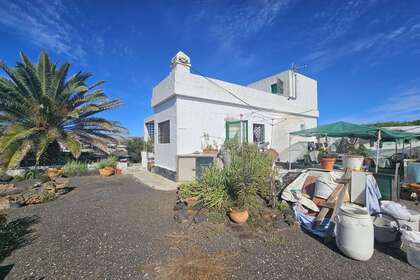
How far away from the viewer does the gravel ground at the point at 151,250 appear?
2.67m

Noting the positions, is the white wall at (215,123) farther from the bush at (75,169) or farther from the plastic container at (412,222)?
the plastic container at (412,222)

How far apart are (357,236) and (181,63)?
809 cm

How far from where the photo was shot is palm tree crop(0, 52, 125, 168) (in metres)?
8.39

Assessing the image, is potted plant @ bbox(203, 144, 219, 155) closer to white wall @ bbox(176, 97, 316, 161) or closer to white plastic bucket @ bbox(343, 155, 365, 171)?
white wall @ bbox(176, 97, 316, 161)

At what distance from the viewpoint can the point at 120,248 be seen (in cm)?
322

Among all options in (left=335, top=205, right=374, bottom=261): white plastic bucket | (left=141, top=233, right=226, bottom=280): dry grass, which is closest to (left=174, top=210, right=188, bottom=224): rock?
(left=141, top=233, right=226, bottom=280): dry grass

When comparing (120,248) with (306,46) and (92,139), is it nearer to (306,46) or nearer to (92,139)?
(92,139)

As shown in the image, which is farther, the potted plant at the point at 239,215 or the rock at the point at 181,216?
the rock at the point at 181,216

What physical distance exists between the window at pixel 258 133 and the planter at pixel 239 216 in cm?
654

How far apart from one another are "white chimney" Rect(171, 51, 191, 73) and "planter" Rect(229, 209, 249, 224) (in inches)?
252

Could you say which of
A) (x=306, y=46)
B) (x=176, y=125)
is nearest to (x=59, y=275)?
(x=176, y=125)

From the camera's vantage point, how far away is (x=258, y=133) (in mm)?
10633

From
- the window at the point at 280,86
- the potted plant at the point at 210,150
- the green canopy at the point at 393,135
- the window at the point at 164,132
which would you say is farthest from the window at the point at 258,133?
the green canopy at the point at 393,135

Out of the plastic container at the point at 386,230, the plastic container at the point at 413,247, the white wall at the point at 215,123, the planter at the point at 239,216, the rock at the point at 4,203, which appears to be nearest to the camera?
the plastic container at the point at 413,247
